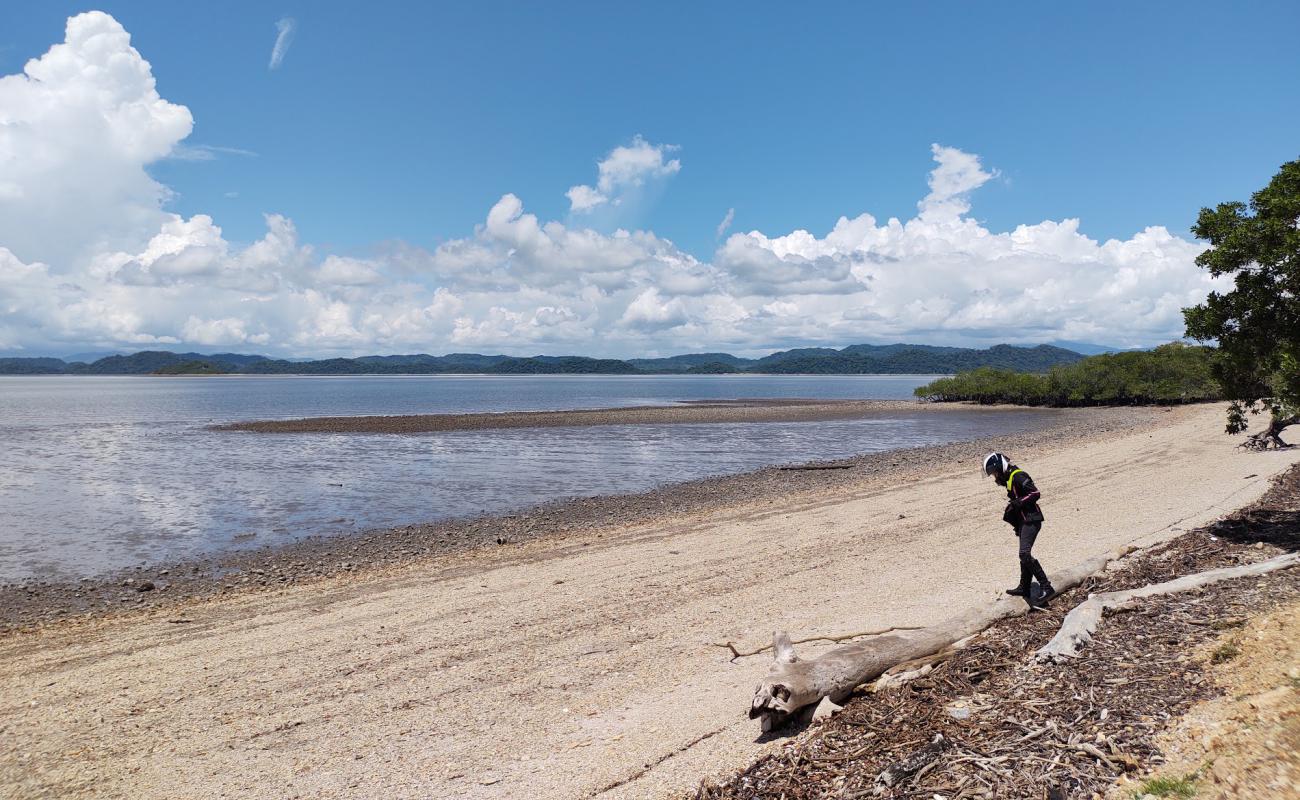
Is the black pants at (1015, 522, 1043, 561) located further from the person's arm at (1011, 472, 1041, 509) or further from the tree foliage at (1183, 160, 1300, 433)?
the tree foliage at (1183, 160, 1300, 433)

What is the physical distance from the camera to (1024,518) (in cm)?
926

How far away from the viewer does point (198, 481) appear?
30156mm

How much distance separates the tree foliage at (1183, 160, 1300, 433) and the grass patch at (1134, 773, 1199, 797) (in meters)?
9.18

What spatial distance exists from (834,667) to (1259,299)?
1002 centimetres

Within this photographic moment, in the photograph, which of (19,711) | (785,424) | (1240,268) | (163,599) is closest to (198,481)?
(163,599)

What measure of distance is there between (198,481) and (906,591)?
29.6 m

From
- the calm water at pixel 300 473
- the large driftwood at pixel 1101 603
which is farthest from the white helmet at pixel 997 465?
the calm water at pixel 300 473

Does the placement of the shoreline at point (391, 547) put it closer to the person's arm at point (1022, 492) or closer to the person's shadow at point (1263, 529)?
the person's arm at point (1022, 492)

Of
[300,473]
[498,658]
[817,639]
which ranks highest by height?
[817,639]

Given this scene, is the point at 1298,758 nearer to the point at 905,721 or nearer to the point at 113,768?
the point at 905,721

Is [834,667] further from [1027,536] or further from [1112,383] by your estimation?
[1112,383]

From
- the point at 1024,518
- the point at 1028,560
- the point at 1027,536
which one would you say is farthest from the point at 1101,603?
the point at 1024,518

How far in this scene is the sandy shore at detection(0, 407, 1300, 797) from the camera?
6.78 meters

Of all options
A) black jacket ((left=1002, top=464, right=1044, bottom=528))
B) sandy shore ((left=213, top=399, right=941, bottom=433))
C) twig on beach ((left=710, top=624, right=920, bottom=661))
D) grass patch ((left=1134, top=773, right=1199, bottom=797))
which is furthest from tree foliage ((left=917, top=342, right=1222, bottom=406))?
grass patch ((left=1134, top=773, right=1199, bottom=797))
